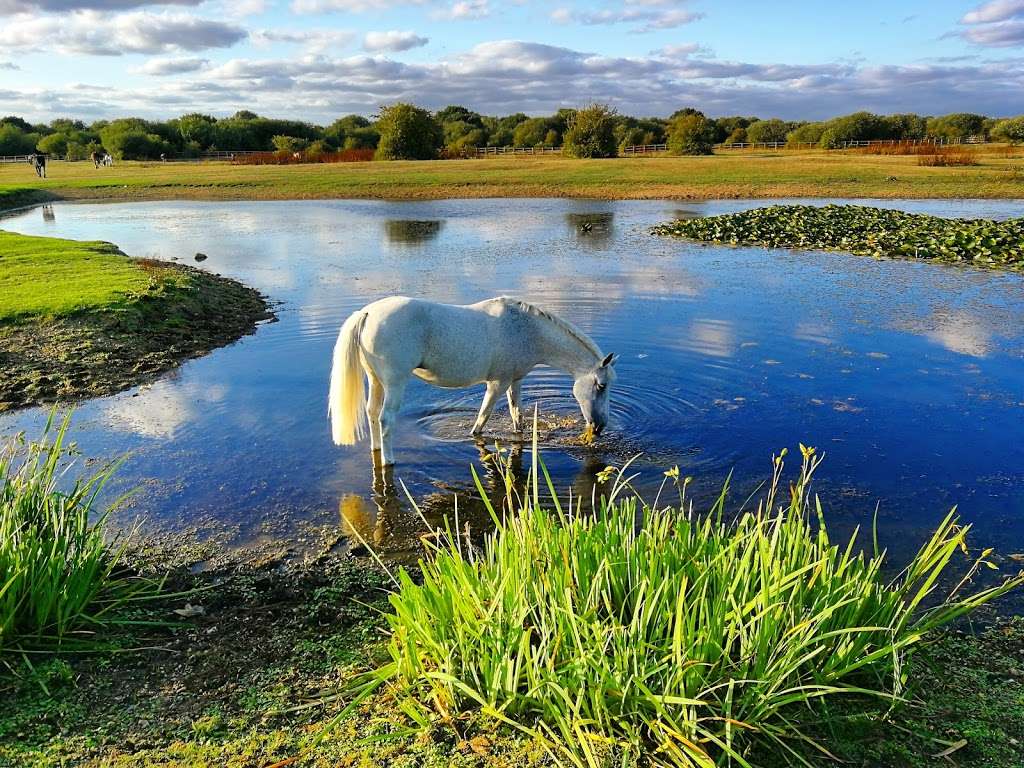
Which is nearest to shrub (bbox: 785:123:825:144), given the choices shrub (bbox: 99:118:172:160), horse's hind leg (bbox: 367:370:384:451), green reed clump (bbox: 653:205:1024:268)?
green reed clump (bbox: 653:205:1024:268)

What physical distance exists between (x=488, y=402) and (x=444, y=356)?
35.2 inches

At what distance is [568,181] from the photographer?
43.6 m

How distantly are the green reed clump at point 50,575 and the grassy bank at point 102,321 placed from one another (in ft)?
17.3

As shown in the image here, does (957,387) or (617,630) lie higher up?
(617,630)

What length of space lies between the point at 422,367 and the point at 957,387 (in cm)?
693

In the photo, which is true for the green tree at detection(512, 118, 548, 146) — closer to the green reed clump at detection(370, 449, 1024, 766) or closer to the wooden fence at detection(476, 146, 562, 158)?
the wooden fence at detection(476, 146, 562, 158)

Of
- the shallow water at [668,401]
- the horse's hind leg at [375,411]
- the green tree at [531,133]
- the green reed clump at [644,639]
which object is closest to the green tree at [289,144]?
the green tree at [531,133]

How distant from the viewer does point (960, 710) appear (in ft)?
12.4

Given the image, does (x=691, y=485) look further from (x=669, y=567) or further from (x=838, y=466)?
(x=669, y=567)

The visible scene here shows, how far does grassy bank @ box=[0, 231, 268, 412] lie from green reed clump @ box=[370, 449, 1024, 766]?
7.88 metres

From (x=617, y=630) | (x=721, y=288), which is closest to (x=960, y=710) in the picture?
(x=617, y=630)

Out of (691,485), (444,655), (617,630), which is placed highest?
(617,630)

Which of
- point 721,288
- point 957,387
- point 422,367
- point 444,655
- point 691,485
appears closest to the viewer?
point 444,655

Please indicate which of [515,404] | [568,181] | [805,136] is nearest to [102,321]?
[515,404]
